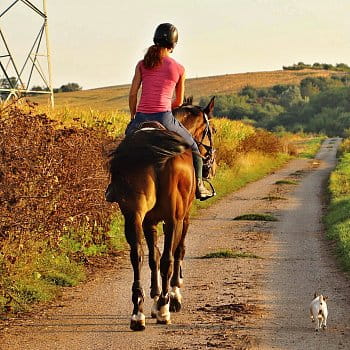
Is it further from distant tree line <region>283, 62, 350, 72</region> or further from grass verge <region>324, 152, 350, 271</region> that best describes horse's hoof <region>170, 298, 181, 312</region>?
distant tree line <region>283, 62, 350, 72</region>

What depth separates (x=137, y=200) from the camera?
24.7ft

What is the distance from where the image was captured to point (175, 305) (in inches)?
330

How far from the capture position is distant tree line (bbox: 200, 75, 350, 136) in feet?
297

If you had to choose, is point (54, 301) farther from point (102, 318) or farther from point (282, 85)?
point (282, 85)

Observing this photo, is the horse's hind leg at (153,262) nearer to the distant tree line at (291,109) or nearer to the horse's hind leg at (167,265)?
the horse's hind leg at (167,265)

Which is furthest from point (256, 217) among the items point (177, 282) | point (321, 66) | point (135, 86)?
point (321, 66)

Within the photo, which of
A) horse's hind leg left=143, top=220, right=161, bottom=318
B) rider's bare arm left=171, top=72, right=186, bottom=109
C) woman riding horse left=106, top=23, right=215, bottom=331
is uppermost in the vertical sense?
rider's bare arm left=171, top=72, right=186, bottom=109

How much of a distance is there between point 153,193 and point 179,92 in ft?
4.78

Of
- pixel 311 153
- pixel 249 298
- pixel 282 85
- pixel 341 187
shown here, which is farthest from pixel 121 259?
pixel 282 85

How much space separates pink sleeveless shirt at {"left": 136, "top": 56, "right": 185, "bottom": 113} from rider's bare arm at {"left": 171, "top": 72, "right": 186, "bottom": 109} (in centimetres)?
13

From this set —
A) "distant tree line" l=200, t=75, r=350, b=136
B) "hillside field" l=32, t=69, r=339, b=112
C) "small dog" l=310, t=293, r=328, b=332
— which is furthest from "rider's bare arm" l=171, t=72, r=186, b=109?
"hillside field" l=32, t=69, r=339, b=112

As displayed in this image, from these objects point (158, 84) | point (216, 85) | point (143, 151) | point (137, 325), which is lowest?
point (137, 325)

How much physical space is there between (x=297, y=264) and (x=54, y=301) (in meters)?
4.29

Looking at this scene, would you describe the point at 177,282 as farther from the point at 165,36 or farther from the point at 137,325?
the point at 165,36
